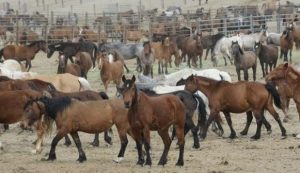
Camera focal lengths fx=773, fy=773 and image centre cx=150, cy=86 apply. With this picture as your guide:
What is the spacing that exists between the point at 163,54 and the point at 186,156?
18790 millimetres

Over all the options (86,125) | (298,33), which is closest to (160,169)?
(86,125)

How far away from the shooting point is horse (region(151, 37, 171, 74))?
3123 centimetres

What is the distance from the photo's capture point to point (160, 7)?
72375 mm

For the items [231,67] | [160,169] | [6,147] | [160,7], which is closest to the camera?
[160,169]

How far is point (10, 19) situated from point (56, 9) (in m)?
27.1

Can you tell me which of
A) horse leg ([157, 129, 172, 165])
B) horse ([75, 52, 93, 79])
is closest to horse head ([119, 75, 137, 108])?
horse leg ([157, 129, 172, 165])

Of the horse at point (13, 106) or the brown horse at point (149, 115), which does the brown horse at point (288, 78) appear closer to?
the brown horse at point (149, 115)

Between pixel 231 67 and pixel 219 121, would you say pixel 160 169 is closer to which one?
pixel 219 121

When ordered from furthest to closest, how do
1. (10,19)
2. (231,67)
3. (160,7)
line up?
(160,7)
(10,19)
(231,67)

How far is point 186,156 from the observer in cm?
1297

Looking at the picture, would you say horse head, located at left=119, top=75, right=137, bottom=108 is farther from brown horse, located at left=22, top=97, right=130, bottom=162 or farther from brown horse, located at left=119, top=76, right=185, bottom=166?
brown horse, located at left=22, top=97, right=130, bottom=162

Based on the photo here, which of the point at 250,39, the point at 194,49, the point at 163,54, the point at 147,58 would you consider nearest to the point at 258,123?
the point at 147,58

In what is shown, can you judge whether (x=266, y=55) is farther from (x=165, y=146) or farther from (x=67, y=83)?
(x=165, y=146)

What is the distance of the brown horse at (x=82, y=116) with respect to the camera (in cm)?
1223
